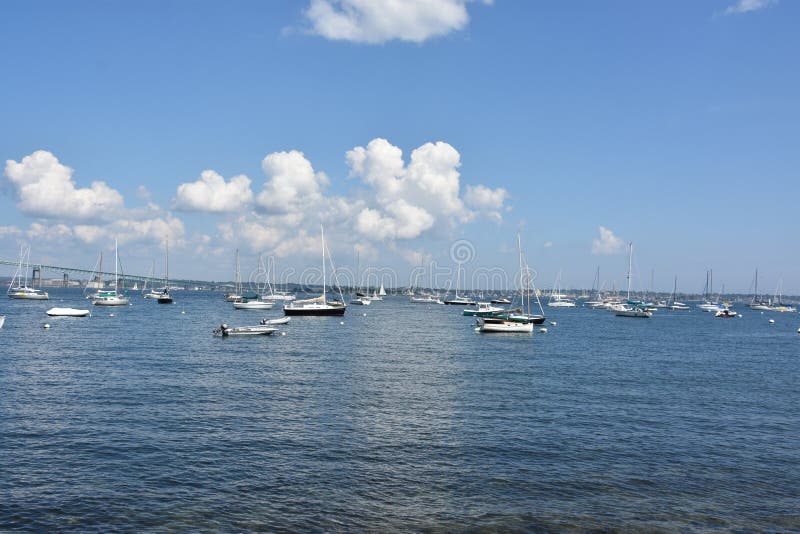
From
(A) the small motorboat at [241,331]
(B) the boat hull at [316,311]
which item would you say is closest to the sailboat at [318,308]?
(B) the boat hull at [316,311]

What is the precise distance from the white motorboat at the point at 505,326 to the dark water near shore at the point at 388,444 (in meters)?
39.6

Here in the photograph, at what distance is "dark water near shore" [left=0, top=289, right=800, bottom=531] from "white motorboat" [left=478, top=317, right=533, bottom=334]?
130 ft

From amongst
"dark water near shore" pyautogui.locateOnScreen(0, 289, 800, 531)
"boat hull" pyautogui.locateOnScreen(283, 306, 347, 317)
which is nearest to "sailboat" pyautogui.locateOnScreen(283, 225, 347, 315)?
"boat hull" pyautogui.locateOnScreen(283, 306, 347, 317)

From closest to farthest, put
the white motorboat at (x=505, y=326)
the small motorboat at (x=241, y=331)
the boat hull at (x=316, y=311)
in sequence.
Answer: the small motorboat at (x=241, y=331) < the white motorboat at (x=505, y=326) < the boat hull at (x=316, y=311)

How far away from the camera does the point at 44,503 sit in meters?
25.1

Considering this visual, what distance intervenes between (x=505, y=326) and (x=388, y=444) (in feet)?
261

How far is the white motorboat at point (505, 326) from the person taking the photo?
4377 inches

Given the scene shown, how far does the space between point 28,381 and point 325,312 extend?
99.7 meters

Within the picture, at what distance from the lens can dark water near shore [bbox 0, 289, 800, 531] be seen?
987 inches

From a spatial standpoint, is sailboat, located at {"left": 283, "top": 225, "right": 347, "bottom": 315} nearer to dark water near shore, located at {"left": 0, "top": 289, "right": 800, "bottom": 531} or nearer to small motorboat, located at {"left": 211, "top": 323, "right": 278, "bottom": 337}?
small motorboat, located at {"left": 211, "top": 323, "right": 278, "bottom": 337}

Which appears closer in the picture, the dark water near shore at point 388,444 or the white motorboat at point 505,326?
the dark water near shore at point 388,444

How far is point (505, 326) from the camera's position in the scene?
365ft

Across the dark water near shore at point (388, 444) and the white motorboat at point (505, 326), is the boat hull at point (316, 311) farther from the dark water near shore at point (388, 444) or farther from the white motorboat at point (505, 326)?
the dark water near shore at point (388, 444)

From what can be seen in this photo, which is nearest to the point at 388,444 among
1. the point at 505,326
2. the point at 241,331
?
the point at 241,331
